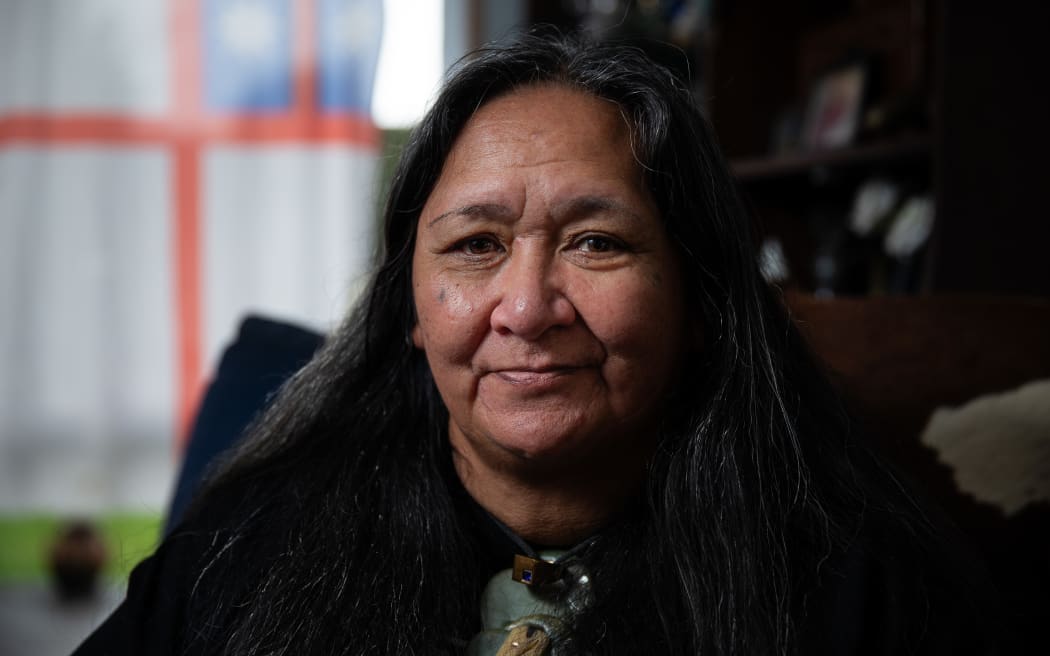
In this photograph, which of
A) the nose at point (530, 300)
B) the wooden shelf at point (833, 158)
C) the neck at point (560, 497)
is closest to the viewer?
the nose at point (530, 300)

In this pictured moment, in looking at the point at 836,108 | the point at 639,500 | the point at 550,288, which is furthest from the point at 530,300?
the point at 836,108

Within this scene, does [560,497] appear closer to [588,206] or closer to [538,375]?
[538,375]

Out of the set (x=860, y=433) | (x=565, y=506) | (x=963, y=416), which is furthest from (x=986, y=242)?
(x=565, y=506)

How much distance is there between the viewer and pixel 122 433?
2.87 metres

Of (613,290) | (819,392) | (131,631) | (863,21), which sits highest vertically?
(863,21)

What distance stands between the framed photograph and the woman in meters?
1.32

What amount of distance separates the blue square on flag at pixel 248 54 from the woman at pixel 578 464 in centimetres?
191

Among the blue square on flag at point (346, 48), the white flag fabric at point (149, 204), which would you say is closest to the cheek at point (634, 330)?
the white flag fabric at point (149, 204)

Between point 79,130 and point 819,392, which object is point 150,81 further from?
point 819,392

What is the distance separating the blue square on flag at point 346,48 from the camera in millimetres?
2869

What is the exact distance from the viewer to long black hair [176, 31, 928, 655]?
0.99m

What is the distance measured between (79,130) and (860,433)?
2535 mm

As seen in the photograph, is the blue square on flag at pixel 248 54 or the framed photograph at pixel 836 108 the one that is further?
the blue square on flag at pixel 248 54

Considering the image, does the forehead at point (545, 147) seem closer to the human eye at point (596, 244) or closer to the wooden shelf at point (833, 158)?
the human eye at point (596, 244)
